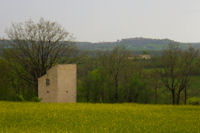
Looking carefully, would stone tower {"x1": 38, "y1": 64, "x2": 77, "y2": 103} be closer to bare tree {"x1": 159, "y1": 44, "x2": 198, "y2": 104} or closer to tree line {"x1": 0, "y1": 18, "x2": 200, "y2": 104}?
tree line {"x1": 0, "y1": 18, "x2": 200, "y2": 104}

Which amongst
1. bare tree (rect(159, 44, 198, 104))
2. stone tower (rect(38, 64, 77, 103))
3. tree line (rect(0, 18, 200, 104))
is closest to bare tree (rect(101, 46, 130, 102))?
tree line (rect(0, 18, 200, 104))

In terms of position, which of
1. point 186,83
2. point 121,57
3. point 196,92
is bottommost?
point 196,92

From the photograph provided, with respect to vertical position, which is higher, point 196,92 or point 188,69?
point 188,69

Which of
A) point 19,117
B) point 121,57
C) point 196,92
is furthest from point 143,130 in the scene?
point 196,92

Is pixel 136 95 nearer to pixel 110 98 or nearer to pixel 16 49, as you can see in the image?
pixel 110 98

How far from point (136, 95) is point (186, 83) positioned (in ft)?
33.9

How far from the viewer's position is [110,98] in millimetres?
50500

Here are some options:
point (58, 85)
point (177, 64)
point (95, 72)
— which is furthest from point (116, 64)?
point (58, 85)

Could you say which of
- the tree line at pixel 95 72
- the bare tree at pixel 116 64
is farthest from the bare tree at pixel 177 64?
the bare tree at pixel 116 64

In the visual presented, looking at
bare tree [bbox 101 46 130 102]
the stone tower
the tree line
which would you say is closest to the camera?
the stone tower

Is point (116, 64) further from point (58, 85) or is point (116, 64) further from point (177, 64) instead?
point (58, 85)

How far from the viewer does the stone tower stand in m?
31.8

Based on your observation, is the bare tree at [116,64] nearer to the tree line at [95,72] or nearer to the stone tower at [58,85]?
the tree line at [95,72]

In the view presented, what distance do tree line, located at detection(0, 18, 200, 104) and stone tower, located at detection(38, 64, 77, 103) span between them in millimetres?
1837
